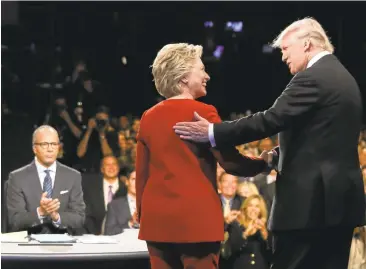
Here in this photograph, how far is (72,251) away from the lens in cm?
374

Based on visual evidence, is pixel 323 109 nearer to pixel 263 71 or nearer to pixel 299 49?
pixel 299 49

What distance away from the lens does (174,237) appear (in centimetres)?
284

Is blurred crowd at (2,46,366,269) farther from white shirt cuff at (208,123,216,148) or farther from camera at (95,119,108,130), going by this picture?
white shirt cuff at (208,123,216,148)

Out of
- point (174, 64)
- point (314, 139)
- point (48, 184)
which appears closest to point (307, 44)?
point (314, 139)

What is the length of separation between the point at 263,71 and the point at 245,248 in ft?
10.1

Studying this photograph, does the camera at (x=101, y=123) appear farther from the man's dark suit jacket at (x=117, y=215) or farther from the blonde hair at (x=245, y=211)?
the blonde hair at (x=245, y=211)

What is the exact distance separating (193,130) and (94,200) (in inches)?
150

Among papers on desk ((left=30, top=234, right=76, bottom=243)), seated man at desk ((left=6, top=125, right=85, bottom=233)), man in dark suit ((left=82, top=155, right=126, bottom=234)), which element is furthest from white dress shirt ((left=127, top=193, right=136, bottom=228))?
papers on desk ((left=30, top=234, right=76, bottom=243))

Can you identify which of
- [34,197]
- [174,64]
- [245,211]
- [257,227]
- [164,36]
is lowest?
[257,227]

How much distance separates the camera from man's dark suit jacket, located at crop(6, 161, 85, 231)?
4918 millimetres

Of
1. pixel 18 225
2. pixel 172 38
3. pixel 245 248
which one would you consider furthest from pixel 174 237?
pixel 172 38

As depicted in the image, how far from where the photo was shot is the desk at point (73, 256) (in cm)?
366

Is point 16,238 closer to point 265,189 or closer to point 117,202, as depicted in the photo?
point 117,202

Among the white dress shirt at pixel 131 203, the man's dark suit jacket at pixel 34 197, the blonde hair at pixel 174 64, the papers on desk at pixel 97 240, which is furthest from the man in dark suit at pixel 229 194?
the blonde hair at pixel 174 64
